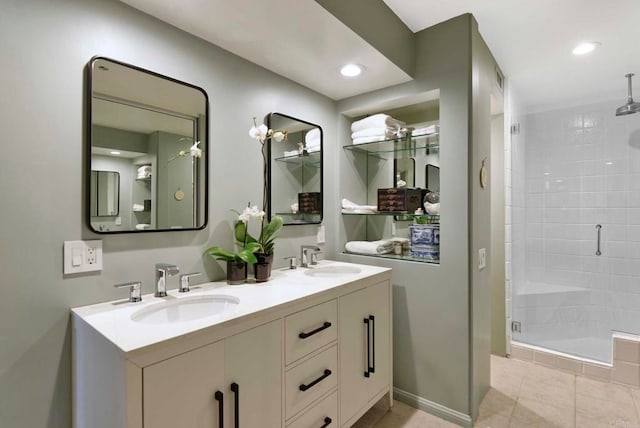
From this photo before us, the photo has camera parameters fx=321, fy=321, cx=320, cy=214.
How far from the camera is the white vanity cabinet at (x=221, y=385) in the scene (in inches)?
35.5

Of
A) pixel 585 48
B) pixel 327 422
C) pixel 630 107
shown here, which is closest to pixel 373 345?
pixel 327 422

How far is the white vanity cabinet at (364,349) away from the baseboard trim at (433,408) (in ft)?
0.66

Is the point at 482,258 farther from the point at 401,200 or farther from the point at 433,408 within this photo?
the point at 433,408

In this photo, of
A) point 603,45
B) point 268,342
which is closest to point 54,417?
point 268,342

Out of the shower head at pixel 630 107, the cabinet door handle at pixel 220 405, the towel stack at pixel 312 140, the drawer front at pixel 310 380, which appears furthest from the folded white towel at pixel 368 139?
the shower head at pixel 630 107

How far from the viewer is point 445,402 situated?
1.91m

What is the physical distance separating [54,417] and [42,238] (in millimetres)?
629

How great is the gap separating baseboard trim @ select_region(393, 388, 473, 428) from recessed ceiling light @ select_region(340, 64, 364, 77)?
2.04 m

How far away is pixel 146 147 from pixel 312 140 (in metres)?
1.10

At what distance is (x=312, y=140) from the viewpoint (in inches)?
87.6

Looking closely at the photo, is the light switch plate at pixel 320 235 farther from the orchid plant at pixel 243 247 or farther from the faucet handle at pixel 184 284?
the faucet handle at pixel 184 284

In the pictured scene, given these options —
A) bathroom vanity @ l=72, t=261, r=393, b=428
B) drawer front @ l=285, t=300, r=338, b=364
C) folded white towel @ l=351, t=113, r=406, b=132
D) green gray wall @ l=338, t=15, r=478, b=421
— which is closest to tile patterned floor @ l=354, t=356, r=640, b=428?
green gray wall @ l=338, t=15, r=478, b=421

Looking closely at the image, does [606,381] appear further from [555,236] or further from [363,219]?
[363,219]

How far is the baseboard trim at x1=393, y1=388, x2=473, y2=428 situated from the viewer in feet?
6.03
